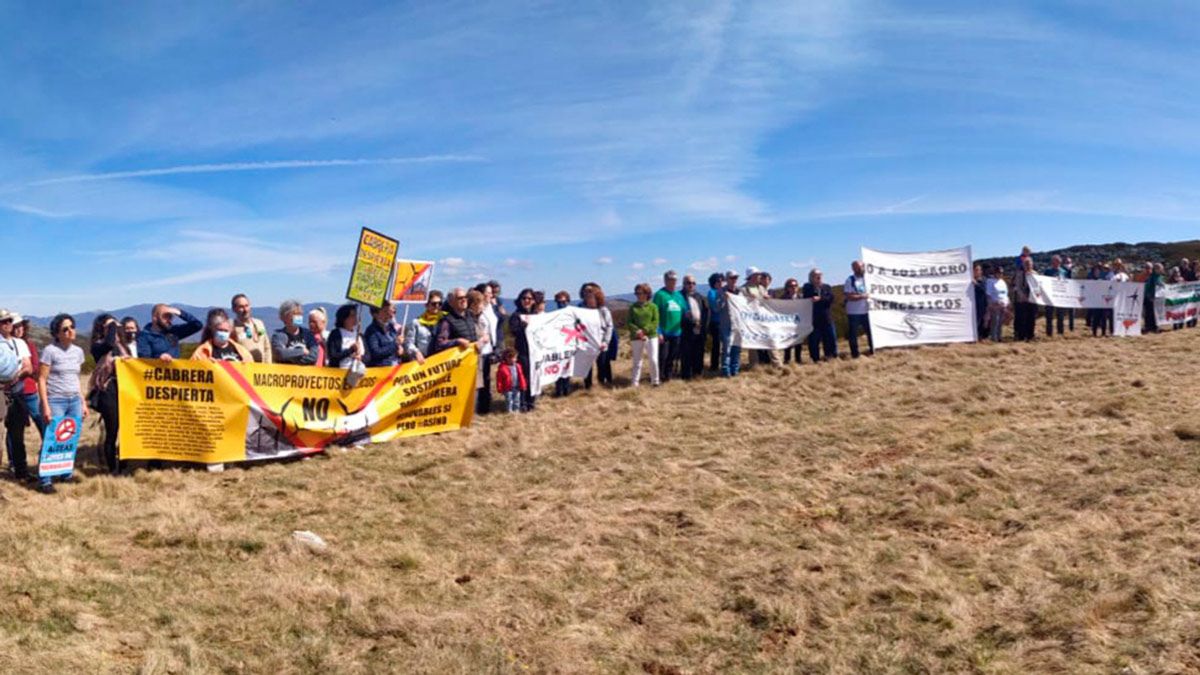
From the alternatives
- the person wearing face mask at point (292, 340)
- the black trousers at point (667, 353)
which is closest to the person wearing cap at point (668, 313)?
the black trousers at point (667, 353)

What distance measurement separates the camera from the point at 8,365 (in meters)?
7.73

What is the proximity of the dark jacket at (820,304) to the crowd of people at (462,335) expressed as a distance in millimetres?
23

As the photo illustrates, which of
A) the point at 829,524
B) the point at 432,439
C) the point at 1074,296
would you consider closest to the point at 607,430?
the point at 432,439

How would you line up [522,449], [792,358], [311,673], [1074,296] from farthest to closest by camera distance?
[1074,296]
[792,358]
[522,449]
[311,673]

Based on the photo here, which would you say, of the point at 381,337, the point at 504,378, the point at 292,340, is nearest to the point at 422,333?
the point at 381,337

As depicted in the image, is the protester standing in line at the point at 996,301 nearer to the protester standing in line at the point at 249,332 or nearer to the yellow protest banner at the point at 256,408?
the yellow protest banner at the point at 256,408

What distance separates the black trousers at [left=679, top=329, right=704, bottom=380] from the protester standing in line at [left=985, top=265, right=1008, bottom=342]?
6.84 metres

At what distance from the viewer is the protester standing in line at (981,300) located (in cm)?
1672

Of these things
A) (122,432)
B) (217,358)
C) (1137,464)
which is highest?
(217,358)

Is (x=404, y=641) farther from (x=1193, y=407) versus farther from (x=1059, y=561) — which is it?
(x=1193, y=407)

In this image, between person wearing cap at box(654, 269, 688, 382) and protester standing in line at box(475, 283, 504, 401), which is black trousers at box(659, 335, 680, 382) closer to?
person wearing cap at box(654, 269, 688, 382)

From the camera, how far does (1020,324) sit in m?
16.9

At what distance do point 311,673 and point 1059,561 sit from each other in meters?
4.99

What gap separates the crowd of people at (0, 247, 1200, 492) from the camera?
8273 mm
